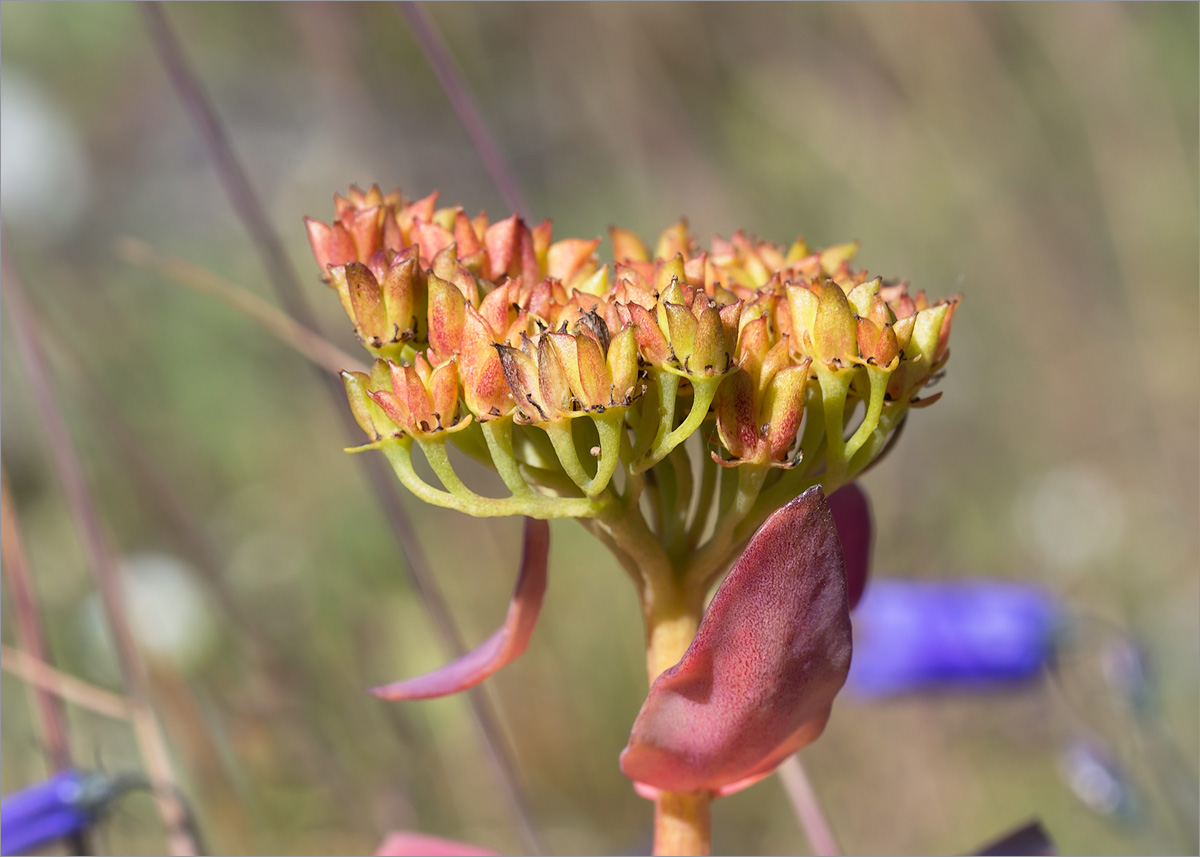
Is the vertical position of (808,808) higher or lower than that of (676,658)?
lower

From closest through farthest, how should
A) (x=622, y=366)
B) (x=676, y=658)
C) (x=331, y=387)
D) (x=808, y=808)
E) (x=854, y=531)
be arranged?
(x=622, y=366) < (x=676, y=658) < (x=854, y=531) < (x=808, y=808) < (x=331, y=387)

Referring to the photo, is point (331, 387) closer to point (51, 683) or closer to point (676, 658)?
point (51, 683)

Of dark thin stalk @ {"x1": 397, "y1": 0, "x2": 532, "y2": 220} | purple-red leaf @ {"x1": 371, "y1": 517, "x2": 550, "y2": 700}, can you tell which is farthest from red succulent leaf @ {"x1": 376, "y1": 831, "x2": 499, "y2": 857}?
dark thin stalk @ {"x1": 397, "y1": 0, "x2": 532, "y2": 220}

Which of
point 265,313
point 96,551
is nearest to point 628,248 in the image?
point 265,313

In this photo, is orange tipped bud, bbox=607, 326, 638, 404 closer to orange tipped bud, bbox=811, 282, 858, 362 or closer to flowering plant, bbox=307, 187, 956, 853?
flowering plant, bbox=307, 187, 956, 853

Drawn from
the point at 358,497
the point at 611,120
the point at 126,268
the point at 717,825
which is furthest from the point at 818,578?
the point at 126,268

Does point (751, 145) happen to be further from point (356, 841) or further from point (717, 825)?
point (356, 841)
